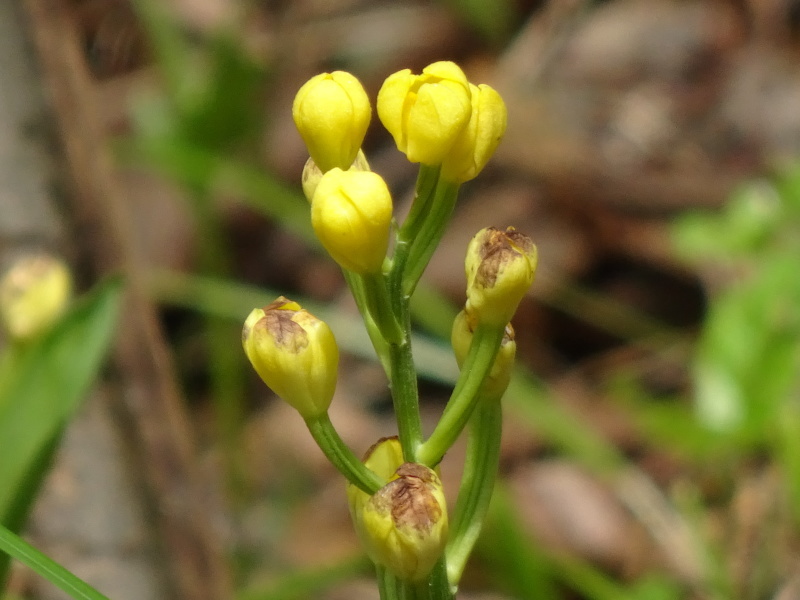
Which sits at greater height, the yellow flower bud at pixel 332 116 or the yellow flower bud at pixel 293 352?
the yellow flower bud at pixel 332 116

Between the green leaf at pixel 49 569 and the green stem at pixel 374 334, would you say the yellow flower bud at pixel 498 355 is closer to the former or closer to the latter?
the green stem at pixel 374 334

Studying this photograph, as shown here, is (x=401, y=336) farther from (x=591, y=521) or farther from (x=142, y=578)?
(x=591, y=521)

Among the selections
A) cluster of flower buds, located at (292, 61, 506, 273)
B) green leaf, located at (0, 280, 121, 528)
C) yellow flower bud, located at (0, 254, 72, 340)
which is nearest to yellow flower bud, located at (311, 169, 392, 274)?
cluster of flower buds, located at (292, 61, 506, 273)

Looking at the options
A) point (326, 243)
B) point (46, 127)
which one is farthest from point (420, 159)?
point (46, 127)

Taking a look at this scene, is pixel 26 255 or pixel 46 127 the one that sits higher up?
pixel 46 127

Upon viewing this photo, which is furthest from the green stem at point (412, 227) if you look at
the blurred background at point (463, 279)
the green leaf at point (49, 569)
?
the blurred background at point (463, 279)

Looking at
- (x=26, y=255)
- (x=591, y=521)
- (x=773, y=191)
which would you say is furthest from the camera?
(x=773, y=191)

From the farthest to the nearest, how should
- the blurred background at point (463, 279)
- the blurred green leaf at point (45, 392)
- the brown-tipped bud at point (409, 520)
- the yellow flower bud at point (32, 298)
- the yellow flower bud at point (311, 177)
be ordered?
the blurred background at point (463, 279)
the yellow flower bud at point (32, 298)
the blurred green leaf at point (45, 392)
the yellow flower bud at point (311, 177)
the brown-tipped bud at point (409, 520)

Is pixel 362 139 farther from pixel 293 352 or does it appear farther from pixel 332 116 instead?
pixel 293 352

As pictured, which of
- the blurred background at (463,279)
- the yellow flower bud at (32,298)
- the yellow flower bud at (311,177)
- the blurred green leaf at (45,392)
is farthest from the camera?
the blurred background at (463,279)
